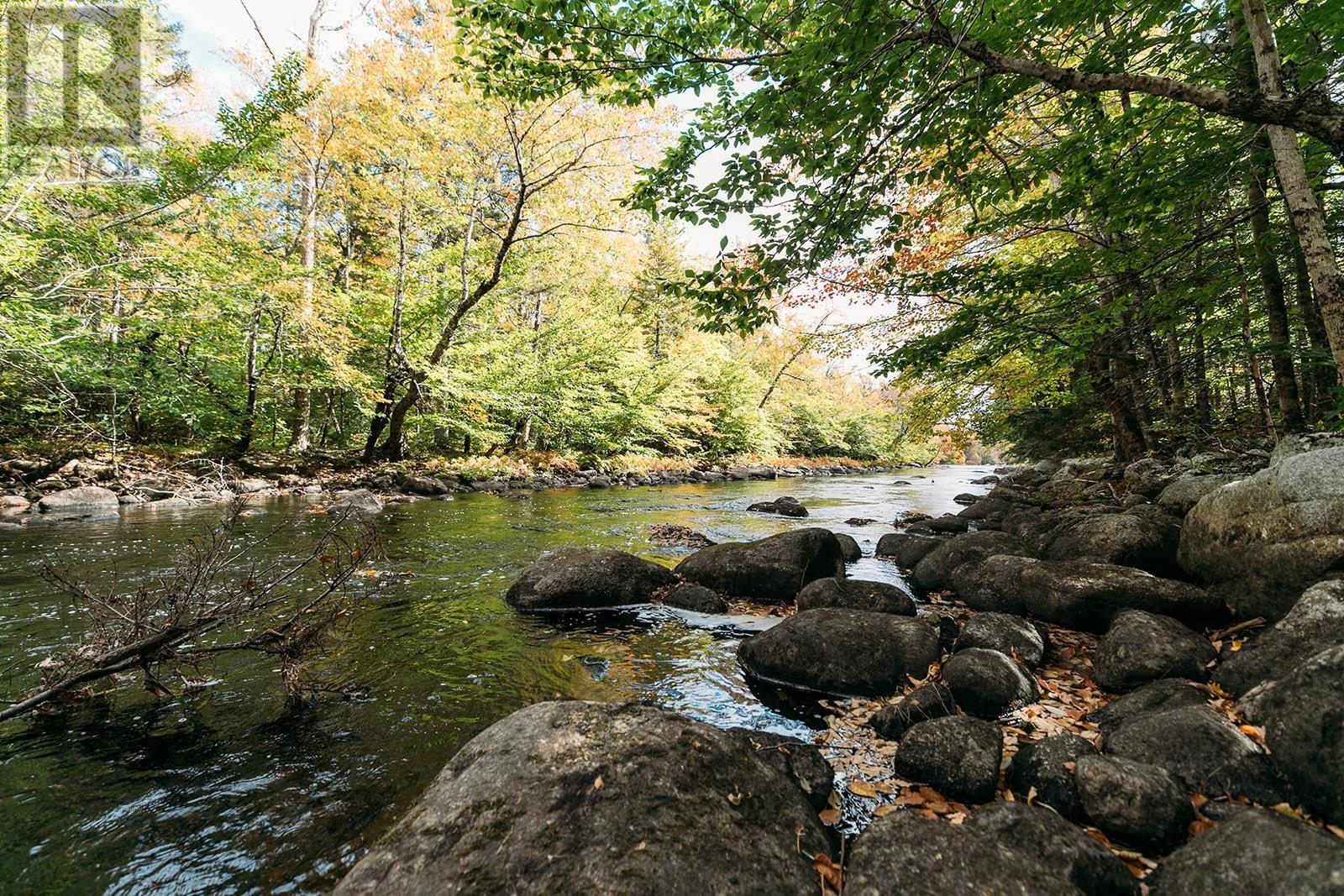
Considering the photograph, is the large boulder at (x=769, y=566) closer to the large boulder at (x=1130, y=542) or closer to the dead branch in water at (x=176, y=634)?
the large boulder at (x=1130, y=542)

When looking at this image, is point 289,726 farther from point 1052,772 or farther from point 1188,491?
point 1188,491

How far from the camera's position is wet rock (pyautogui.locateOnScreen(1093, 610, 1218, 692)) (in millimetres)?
3979

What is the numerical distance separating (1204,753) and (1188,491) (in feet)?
21.8

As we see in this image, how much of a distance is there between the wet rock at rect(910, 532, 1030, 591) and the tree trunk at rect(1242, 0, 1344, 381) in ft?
13.7

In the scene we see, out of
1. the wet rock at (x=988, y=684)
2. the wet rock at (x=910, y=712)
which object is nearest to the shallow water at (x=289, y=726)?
the wet rock at (x=910, y=712)

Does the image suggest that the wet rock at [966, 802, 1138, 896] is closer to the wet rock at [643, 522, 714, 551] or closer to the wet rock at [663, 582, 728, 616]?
the wet rock at [663, 582, 728, 616]

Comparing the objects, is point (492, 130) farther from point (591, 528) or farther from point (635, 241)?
point (591, 528)

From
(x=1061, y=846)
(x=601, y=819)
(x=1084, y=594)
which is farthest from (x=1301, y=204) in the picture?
(x=601, y=819)

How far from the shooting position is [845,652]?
4.68m

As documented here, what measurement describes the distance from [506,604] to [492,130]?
14241 mm

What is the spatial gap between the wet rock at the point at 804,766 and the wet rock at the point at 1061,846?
867 mm

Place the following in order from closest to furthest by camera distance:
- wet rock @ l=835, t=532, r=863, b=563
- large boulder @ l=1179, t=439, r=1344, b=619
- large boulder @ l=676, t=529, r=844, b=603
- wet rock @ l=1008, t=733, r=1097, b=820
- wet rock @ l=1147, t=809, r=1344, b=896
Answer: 1. wet rock @ l=1147, t=809, r=1344, b=896
2. wet rock @ l=1008, t=733, r=1097, b=820
3. large boulder @ l=1179, t=439, r=1344, b=619
4. large boulder @ l=676, t=529, r=844, b=603
5. wet rock @ l=835, t=532, r=863, b=563

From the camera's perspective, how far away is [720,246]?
4.99 metres

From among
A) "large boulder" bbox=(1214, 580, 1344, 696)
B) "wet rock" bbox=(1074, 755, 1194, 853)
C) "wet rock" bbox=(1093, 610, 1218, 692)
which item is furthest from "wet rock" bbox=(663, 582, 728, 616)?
"large boulder" bbox=(1214, 580, 1344, 696)
